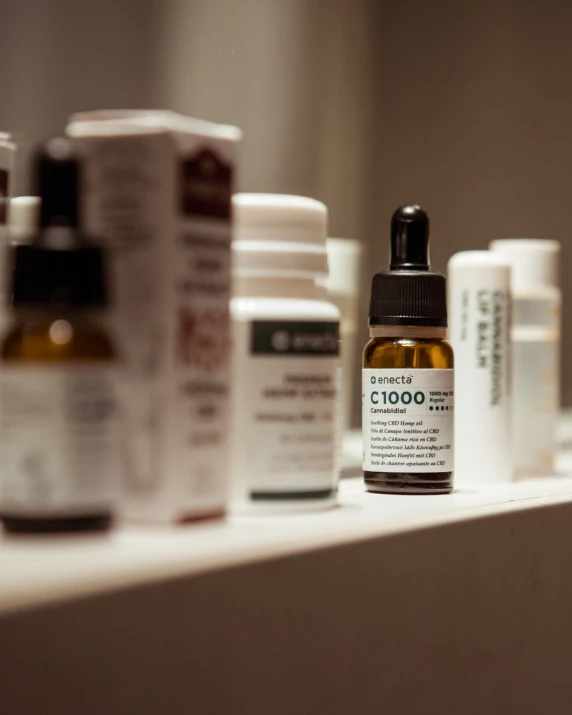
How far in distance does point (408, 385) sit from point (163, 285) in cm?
18

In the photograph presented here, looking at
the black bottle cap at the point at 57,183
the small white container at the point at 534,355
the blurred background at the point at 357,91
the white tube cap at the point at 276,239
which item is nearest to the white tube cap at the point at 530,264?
the small white container at the point at 534,355

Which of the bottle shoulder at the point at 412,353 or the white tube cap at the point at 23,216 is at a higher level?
the white tube cap at the point at 23,216

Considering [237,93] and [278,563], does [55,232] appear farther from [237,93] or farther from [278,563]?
[237,93]

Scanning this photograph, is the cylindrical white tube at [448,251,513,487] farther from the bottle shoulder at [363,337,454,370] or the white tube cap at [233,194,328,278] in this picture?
the white tube cap at [233,194,328,278]

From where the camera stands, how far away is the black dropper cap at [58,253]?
0.31 m

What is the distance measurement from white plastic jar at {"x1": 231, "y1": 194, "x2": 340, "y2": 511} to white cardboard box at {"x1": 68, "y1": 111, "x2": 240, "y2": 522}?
0.03 meters

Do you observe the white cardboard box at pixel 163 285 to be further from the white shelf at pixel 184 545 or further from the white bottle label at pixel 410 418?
the white bottle label at pixel 410 418

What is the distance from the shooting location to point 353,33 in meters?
0.82

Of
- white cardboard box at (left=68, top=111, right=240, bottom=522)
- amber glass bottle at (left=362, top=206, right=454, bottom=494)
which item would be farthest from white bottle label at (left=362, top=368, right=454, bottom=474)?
white cardboard box at (left=68, top=111, right=240, bottom=522)

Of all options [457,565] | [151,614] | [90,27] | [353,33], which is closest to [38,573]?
[151,614]

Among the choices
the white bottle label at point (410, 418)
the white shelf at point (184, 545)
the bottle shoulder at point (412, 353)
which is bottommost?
the white shelf at point (184, 545)

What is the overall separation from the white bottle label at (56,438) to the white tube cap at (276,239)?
10 centimetres


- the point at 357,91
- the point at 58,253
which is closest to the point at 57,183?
the point at 58,253

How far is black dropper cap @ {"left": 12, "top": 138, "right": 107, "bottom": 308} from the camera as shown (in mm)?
306
